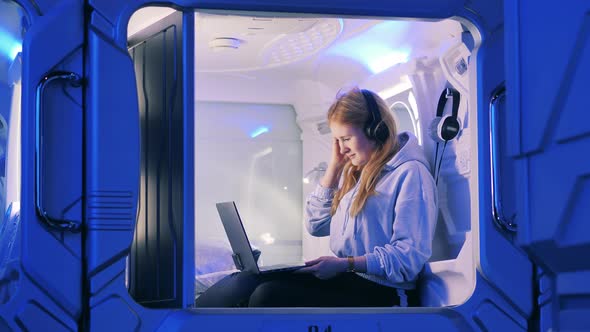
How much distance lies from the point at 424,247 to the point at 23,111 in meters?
2.00

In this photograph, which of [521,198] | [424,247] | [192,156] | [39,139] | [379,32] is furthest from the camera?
[379,32]

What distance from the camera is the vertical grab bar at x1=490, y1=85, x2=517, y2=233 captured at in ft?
11.1

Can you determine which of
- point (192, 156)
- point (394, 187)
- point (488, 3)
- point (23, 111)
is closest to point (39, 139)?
point (23, 111)

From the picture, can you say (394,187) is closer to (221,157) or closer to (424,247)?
(424,247)

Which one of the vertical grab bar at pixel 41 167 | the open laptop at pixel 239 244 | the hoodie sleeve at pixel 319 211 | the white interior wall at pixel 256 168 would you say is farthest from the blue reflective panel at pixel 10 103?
the hoodie sleeve at pixel 319 211

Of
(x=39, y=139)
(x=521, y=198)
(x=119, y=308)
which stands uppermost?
(x=39, y=139)

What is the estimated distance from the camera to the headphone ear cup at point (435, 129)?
13.3 ft

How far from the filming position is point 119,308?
10.2 ft

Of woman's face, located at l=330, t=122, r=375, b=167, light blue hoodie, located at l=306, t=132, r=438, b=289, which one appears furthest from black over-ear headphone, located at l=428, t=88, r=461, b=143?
woman's face, located at l=330, t=122, r=375, b=167

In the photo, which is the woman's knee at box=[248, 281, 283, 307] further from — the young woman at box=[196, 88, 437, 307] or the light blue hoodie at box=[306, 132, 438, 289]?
the light blue hoodie at box=[306, 132, 438, 289]

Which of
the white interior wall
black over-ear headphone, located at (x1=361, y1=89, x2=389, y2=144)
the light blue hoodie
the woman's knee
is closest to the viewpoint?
the woman's knee

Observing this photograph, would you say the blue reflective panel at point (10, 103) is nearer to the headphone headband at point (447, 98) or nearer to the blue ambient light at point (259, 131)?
the blue ambient light at point (259, 131)

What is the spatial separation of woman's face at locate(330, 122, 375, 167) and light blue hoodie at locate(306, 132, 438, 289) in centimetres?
15

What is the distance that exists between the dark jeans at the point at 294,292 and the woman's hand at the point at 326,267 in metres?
0.04
